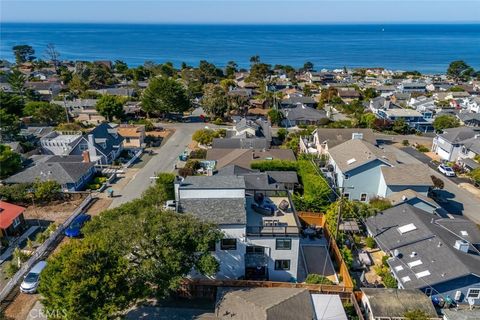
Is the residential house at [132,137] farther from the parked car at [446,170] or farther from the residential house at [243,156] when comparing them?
the parked car at [446,170]

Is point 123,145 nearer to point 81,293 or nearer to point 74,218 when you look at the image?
point 74,218

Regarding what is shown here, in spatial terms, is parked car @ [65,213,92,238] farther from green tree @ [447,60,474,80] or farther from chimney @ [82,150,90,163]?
green tree @ [447,60,474,80]

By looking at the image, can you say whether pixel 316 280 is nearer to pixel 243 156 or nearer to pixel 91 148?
pixel 243 156

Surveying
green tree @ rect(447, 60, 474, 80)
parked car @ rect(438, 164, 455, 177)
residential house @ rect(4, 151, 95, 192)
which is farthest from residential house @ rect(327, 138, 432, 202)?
green tree @ rect(447, 60, 474, 80)

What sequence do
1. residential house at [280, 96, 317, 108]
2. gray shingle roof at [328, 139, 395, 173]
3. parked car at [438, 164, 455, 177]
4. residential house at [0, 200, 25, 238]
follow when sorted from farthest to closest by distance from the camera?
residential house at [280, 96, 317, 108]
parked car at [438, 164, 455, 177]
gray shingle roof at [328, 139, 395, 173]
residential house at [0, 200, 25, 238]

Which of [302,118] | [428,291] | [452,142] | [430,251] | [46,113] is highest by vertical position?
[430,251]

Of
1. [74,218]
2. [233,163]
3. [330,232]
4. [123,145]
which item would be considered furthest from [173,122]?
[330,232]

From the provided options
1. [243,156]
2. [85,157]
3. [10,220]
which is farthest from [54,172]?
[243,156]
